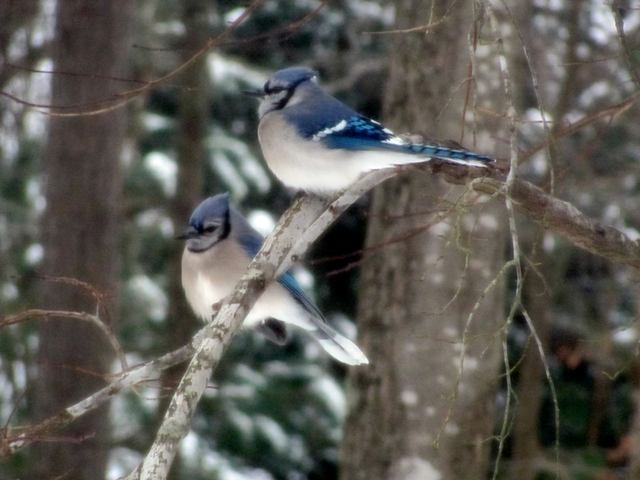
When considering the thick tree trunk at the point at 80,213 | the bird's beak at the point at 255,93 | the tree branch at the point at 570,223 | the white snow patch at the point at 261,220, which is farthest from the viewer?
the white snow patch at the point at 261,220

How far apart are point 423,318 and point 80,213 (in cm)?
238

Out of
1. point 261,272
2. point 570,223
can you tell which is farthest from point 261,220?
point 261,272

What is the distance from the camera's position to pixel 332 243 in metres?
10.3

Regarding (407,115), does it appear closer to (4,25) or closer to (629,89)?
(4,25)

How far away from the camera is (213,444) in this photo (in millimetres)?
9094

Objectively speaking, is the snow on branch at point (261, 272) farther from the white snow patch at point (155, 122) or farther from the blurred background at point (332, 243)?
the white snow patch at point (155, 122)

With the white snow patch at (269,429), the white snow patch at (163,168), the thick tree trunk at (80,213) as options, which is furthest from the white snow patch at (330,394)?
the thick tree trunk at (80,213)

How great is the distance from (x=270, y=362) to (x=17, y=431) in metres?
6.50

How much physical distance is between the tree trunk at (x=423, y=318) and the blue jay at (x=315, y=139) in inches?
29.6

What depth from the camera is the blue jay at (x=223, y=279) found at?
465 centimetres

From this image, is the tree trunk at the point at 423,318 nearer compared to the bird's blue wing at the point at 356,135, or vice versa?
the bird's blue wing at the point at 356,135

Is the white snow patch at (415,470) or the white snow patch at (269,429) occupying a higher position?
the white snow patch at (415,470)

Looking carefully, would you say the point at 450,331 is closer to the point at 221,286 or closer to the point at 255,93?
the point at 221,286

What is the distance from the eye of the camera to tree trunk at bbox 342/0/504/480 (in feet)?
16.6
